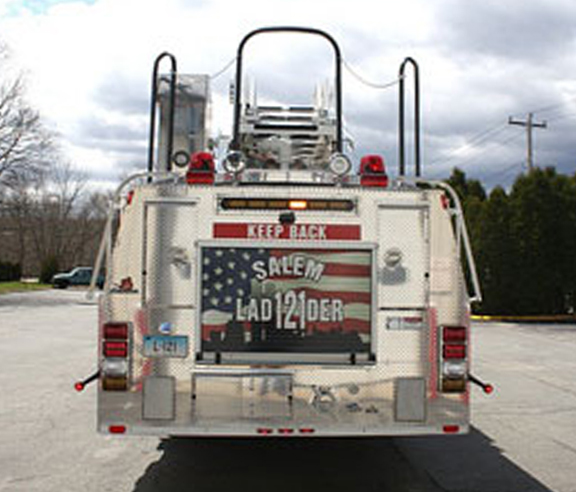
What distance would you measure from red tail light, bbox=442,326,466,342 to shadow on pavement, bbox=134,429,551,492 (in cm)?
142

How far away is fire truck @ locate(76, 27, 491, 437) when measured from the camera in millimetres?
4730

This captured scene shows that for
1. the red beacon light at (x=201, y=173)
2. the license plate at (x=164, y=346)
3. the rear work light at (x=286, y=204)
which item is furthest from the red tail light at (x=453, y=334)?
the red beacon light at (x=201, y=173)

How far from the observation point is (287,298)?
4.88m

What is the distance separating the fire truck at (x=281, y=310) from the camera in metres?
4.73

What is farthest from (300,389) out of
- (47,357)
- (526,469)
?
(47,357)

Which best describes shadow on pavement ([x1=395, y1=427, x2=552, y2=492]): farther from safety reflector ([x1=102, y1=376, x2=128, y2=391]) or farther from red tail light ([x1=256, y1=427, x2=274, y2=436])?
safety reflector ([x1=102, y1=376, x2=128, y2=391])

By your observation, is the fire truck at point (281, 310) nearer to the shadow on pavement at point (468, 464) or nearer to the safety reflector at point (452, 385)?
the safety reflector at point (452, 385)

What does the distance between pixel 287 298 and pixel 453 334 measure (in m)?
1.18

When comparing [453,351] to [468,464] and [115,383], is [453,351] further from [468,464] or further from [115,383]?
[115,383]

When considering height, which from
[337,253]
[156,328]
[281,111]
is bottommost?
[156,328]

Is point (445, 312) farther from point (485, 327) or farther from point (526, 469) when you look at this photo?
point (485, 327)

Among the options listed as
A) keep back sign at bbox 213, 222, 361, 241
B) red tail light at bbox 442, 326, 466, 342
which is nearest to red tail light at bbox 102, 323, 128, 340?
keep back sign at bbox 213, 222, 361, 241

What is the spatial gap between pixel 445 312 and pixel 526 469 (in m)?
2.15

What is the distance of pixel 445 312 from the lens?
4.87m
